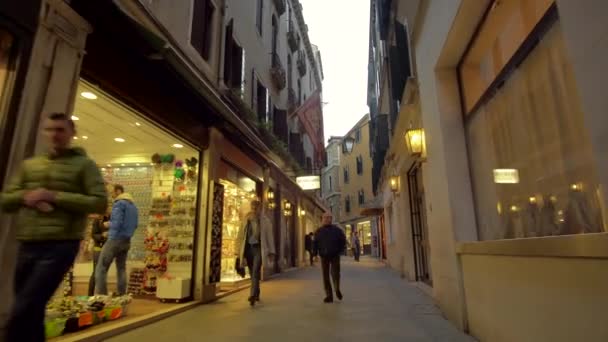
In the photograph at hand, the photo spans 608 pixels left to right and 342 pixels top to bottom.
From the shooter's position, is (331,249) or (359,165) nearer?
(331,249)

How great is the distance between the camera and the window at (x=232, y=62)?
29.2 feet

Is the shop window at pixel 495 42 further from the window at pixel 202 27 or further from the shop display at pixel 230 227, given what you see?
the shop display at pixel 230 227

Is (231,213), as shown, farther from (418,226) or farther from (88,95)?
(88,95)

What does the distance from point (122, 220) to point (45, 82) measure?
2.70m

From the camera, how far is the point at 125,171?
25.4ft

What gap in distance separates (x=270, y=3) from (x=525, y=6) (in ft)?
42.8

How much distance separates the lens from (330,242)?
21.9 ft

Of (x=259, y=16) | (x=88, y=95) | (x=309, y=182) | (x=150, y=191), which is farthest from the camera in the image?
(x=309, y=182)

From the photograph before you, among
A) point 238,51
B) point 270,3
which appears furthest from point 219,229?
point 270,3

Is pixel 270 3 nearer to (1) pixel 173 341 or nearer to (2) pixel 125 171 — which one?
(2) pixel 125 171

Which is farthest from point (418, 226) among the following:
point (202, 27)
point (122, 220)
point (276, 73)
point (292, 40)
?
point (292, 40)

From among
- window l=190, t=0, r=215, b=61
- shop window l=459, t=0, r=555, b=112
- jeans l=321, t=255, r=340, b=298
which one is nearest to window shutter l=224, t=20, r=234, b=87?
window l=190, t=0, r=215, b=61

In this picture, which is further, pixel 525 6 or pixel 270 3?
pixel 270 3

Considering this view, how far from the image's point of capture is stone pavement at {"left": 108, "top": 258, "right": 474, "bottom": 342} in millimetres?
3850
